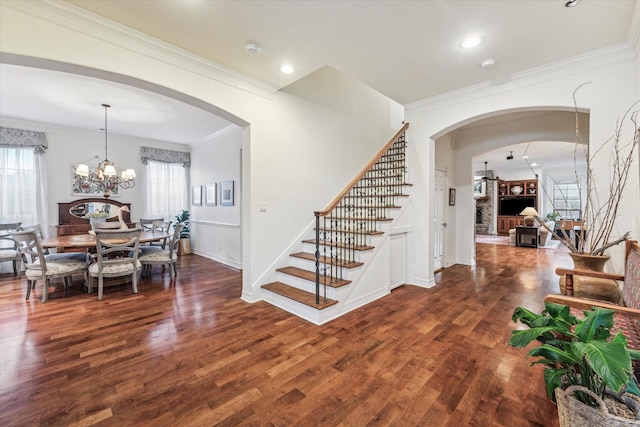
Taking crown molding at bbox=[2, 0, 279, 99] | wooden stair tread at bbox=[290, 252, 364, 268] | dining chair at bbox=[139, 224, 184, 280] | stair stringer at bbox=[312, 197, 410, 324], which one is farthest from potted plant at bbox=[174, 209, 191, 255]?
stair stringer at bbox=[312, 197, 410, 324]

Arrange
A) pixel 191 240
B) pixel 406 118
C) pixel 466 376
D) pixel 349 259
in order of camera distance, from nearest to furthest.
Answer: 1. pixel 466 376
2. pixel 349 259
3. pixel 406 118
4. pixel 191 240

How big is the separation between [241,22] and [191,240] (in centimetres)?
613

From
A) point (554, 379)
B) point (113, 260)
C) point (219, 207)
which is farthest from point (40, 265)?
point (554, 379)

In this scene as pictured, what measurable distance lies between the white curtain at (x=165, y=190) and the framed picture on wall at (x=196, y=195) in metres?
0.26

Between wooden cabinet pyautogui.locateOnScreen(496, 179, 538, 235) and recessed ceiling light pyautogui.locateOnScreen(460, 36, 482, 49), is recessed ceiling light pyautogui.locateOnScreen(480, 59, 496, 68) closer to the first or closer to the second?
recessed ceiling light pyautogui.locateOnScreen(460, 36, 482, 49)

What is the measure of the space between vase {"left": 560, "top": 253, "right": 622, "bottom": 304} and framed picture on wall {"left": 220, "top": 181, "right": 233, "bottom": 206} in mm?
5541

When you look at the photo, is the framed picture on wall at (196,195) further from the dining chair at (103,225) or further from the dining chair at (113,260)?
the dining chair at (113,260)

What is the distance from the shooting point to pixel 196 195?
722 cm

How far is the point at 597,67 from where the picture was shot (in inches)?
118

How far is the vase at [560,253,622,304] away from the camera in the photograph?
2.51 m

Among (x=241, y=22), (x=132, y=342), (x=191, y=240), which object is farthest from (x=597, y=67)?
(x=191, y=240)

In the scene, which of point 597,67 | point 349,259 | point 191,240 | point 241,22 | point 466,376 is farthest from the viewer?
point 191,240

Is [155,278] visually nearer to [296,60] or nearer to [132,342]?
[132,342]

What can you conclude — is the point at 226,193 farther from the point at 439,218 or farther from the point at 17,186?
the point at 439,218
